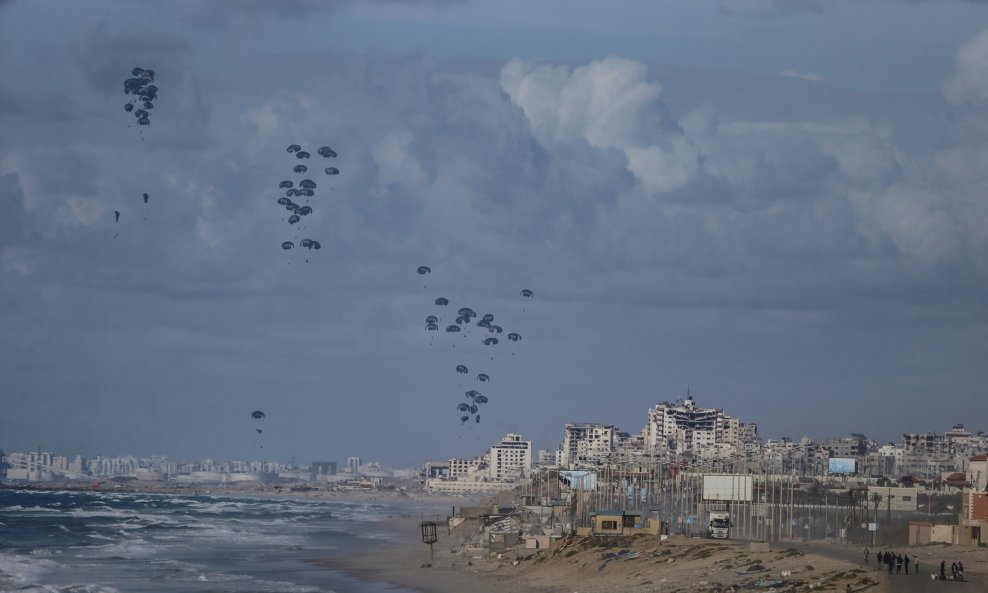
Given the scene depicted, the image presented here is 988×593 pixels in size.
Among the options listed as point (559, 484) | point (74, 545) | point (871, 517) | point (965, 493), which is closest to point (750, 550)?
point (965, 493)

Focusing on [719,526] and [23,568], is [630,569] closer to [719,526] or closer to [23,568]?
[719,526]

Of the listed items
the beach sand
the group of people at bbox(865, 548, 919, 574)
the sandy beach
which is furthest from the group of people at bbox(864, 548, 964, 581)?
the beach sand

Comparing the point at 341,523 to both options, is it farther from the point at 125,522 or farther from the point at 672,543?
the point at 672,543

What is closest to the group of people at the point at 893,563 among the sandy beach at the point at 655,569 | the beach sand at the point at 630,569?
the sandy beach at the point at 655,569

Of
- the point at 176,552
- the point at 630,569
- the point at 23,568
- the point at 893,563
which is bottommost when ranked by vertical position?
the point at 176,552

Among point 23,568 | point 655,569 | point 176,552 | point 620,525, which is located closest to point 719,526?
point 620,525

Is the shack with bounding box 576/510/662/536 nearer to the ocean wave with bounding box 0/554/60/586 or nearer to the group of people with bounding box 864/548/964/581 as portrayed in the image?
the group of people with bounding box 864/548/964/581

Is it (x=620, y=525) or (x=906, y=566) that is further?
(x=620, y=525)

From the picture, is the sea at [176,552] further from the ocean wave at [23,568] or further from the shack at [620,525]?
the shack at [620,525]
